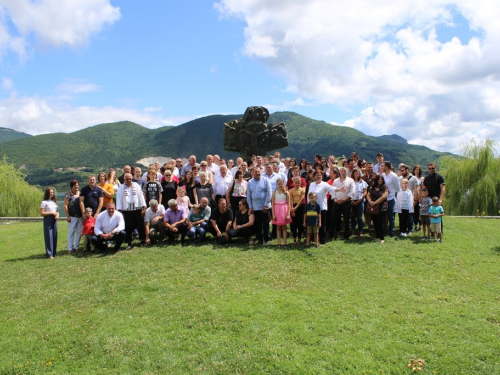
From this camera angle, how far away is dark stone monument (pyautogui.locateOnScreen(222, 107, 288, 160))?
15180mm

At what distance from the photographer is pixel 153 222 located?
977 cm

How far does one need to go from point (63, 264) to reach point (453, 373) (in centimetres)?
772

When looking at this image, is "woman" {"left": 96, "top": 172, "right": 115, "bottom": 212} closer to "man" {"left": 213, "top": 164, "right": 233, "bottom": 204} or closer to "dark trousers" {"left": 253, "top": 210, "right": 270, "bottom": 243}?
"man" {"left": 213, "top": 164, "right": 233, "bottom": 204}

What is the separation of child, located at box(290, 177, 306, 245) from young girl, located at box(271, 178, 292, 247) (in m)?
0.31

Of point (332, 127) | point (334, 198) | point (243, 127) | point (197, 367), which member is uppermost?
point (332, 127)

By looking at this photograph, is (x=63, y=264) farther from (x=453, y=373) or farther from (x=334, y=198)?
(x=453, y=373)

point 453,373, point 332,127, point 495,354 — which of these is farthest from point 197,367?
point 332,127

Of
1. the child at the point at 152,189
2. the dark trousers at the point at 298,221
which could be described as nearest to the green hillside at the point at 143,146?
the child at the point at 152,189

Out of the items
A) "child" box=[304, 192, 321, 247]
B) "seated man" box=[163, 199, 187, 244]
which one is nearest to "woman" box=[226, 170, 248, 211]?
"seated man" box=[163, 199, 187, 244]

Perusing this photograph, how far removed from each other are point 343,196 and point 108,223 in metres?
5.86

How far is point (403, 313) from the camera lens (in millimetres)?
5594

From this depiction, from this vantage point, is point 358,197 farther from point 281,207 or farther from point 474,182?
point 474,182

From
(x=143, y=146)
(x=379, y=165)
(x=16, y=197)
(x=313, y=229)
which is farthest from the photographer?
(x=143, y=146)

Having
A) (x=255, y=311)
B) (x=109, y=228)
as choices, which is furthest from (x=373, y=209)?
(x=109, y=228)
